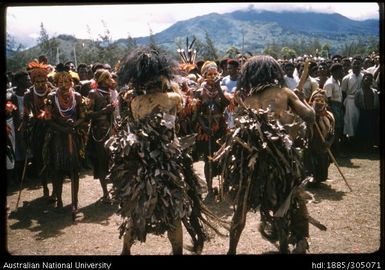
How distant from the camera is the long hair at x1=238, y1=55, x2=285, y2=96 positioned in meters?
4.30

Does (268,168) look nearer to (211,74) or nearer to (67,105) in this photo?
(211,74)

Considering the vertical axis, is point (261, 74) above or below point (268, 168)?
above

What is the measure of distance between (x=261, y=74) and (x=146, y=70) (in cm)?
126

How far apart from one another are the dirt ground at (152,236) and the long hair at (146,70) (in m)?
1.88

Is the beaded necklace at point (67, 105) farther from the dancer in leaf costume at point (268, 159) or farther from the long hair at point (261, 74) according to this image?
the long hair at point (261, 74)

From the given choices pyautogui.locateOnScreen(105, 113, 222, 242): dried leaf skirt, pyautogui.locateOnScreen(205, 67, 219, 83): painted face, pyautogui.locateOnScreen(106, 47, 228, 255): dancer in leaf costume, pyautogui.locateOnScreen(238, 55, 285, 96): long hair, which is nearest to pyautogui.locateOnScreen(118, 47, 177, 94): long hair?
pyautogui.locateOnScreen(106, 47, 228, 255): dancer in leaf costume

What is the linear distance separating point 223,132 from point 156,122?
296cm

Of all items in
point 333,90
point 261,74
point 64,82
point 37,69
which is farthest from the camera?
point 333,90

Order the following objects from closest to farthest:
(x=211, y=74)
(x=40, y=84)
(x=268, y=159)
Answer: (x=268, y=159), (x=40, y=84), (x=211, y=74)

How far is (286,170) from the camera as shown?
4.12m

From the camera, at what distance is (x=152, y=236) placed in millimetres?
5355

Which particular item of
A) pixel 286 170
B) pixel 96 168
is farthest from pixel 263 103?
pixel 96 168

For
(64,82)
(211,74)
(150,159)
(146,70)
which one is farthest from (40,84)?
(150,159)

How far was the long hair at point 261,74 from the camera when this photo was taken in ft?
14.1
